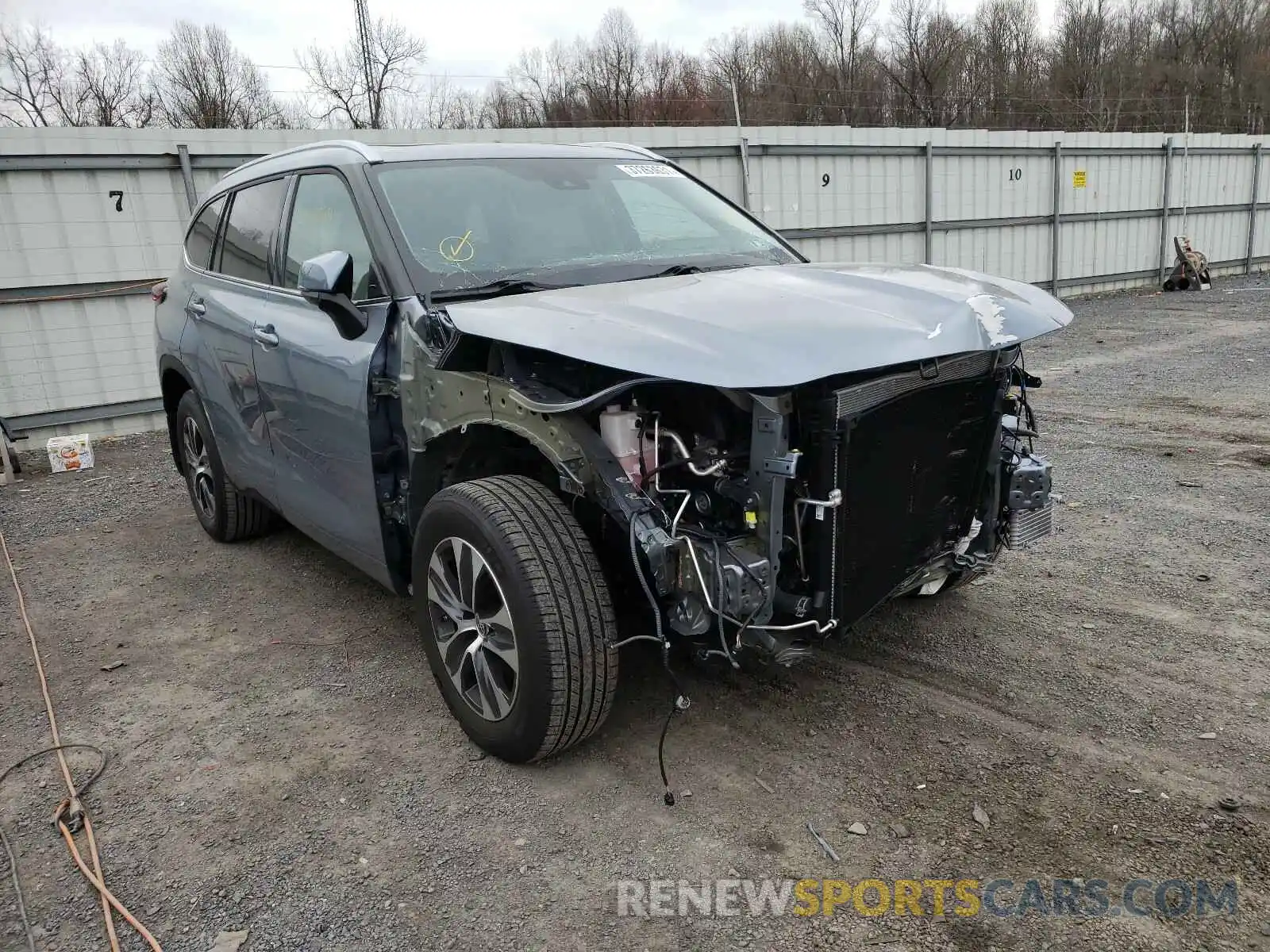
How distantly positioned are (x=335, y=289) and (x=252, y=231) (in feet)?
4.72

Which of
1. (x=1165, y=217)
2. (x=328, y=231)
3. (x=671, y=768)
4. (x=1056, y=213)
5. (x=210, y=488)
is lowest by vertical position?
(x=671, y=768)

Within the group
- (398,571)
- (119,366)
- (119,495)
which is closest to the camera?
(398,571)

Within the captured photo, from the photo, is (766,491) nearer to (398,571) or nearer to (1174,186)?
(398,571)

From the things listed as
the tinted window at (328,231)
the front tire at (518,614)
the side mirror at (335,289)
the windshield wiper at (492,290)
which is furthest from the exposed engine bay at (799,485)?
the tinted window at (328,231)

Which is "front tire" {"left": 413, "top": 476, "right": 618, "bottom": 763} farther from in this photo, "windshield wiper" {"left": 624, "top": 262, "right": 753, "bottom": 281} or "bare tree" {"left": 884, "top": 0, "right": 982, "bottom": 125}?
"bare tree" {"left": 884, "top": 0, "right": 982, "bottom": 125}

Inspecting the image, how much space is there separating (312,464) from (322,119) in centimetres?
2652

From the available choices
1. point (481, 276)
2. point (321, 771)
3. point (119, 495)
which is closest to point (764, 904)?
point (321, 771)

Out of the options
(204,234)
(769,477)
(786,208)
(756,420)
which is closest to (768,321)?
(756,420)

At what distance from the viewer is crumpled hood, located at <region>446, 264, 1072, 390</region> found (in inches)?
90.5

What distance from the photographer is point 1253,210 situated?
19734mm

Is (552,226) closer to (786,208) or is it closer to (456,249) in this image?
(456,249)

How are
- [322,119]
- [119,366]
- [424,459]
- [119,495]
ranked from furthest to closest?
[322,119] < [119,366] < [119,495] < [424,459]

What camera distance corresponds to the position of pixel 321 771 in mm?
3041

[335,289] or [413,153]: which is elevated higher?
[413,153]
